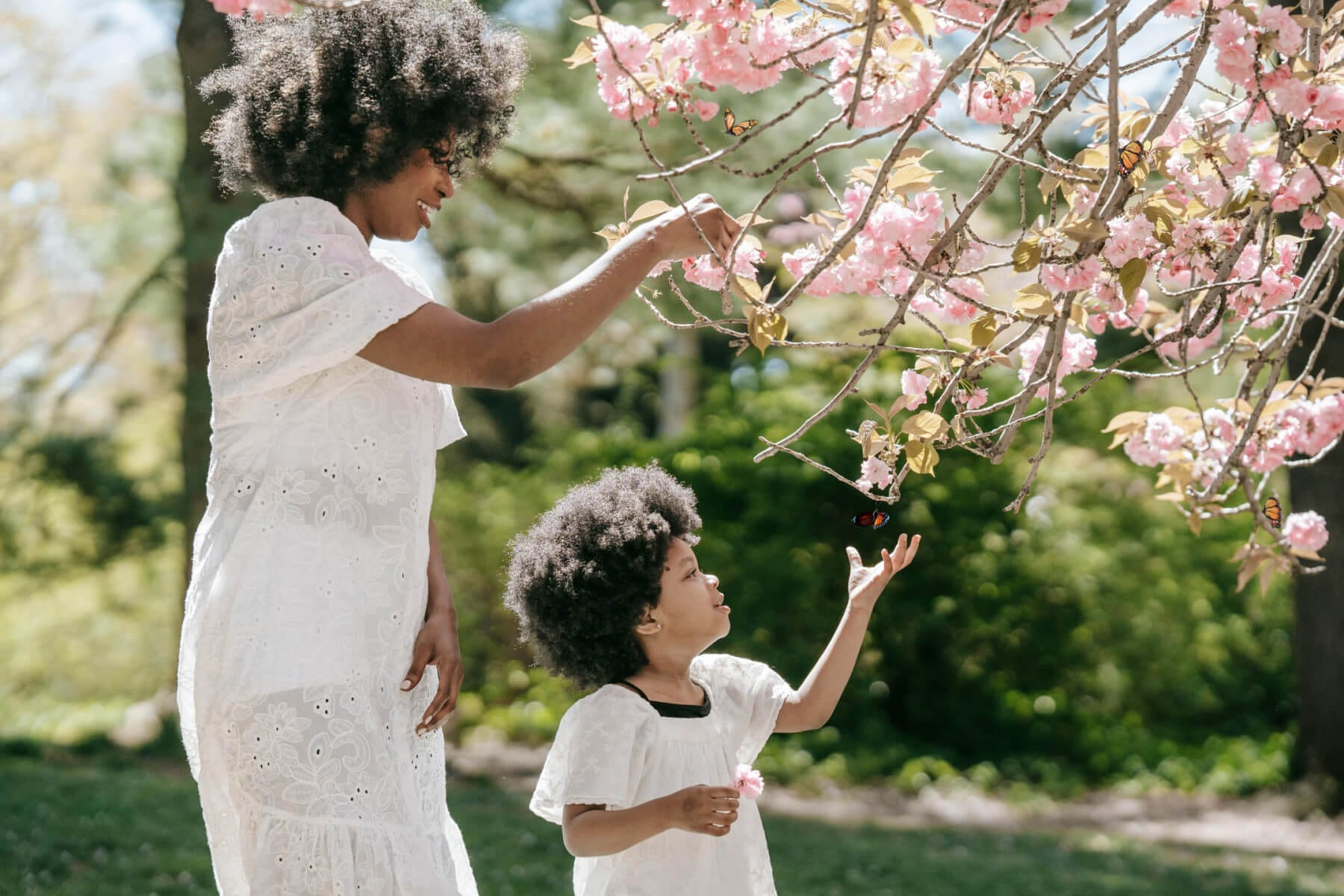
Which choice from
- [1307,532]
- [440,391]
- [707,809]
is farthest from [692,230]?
[1307,532]

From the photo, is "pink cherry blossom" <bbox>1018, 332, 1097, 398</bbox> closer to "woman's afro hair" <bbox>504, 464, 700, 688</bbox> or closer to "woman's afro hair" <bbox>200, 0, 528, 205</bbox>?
"woman's afro hair" <bbox>504, 464, 700, 688</bbox>

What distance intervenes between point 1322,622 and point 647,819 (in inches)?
207

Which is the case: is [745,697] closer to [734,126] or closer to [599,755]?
[599,755]

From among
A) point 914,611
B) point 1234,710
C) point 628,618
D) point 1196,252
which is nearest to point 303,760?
point 628,618

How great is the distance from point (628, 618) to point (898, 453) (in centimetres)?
55

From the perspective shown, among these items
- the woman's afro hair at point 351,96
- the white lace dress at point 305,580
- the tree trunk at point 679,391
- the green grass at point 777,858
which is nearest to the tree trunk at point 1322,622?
the green grass at point 777,858

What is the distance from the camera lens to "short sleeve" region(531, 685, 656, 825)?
2213mm

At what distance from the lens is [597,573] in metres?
2.40

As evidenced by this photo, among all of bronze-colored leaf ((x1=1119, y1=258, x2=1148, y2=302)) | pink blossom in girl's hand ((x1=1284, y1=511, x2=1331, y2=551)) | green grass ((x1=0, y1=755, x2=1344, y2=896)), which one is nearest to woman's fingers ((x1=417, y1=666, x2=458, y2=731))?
bronze-colored leaf ((x1=1119, y1=258, x2=1148, y2=302))

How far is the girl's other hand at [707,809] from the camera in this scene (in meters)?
1.97

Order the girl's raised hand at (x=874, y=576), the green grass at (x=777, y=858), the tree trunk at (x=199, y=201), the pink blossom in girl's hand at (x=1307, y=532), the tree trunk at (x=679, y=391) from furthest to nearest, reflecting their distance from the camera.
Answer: the tree trunk at (x=679, y=391) → the tree trunk at (x=199, y=201) → the green grass at (x=777, y=858) → the pink blossom in girl's hand at (x=1307, y=532) → the girl's raised hand at (x=874, y=576)

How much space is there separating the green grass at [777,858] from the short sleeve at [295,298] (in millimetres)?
3312

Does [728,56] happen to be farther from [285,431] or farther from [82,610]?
[82,610]

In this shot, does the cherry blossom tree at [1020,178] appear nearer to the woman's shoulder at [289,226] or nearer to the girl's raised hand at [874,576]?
the girl's raised hand at [874,576]
